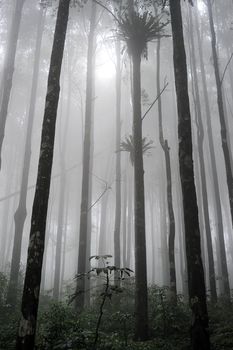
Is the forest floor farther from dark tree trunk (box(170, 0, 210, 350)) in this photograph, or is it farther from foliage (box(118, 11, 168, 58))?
foliage (box(118, 11, 168, 58))

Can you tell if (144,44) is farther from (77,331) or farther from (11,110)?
(11,110)

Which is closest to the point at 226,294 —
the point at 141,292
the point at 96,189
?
the point at 141,292

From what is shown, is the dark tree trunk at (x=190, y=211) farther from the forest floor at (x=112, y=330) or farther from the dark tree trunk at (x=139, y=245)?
the dark tree trunk at (x=139, y=245)

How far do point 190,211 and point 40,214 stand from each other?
112 inches

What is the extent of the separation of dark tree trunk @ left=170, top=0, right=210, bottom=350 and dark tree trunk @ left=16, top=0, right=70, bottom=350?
8.63 feet

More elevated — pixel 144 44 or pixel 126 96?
pixel 126 96

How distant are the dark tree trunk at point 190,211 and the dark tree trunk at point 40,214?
2630 mm

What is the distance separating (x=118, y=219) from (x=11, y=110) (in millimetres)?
17258

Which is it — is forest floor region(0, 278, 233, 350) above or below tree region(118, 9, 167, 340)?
below

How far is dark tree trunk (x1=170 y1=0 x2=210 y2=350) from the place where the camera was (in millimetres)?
5828

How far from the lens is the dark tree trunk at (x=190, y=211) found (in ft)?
Answer: 19.1

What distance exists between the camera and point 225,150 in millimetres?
12820

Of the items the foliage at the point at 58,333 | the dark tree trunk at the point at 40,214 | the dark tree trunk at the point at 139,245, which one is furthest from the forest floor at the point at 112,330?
the dark tree trunk at the point at 40,214

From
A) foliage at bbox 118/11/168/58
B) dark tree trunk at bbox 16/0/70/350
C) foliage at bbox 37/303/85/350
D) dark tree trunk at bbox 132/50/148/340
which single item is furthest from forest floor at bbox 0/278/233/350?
foliage at bbox 118/11/168/58
